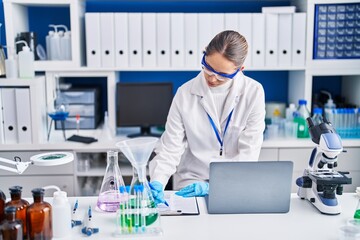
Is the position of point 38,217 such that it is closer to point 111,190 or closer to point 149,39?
point 111,190

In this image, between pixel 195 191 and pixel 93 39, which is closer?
pixel 195 191

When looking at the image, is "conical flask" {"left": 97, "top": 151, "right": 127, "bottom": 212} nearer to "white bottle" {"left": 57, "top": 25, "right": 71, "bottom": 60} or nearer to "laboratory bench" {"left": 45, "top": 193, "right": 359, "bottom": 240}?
"laboratory bench" {"left": 45, "top": 193, "right": 359, "bottom": 240}

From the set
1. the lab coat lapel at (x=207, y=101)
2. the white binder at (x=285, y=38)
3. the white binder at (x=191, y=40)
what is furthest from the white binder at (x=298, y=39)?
the lab coat lapel at (x=207, y=101)

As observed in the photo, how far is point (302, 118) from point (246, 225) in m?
1.53

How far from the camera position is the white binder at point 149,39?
9.29 ft

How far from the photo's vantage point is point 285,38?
2.90 meters

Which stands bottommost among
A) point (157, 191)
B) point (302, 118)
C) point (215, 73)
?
point (157, 191)

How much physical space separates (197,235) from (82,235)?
0.37 meters

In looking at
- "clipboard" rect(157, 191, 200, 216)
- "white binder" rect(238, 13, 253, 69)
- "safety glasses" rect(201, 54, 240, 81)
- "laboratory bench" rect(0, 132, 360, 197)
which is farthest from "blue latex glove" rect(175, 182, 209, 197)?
"white binder" rect(238, 13, 253, 69)

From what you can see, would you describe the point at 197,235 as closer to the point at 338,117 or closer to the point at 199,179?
the point at 199,179

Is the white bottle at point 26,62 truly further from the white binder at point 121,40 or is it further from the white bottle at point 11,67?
the white binder at point 121,40

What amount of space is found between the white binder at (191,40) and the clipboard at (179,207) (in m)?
1.32

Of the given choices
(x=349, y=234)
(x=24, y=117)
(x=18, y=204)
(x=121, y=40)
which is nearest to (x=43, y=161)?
(x=18, y=204)

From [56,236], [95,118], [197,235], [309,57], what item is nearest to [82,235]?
[56,236]
